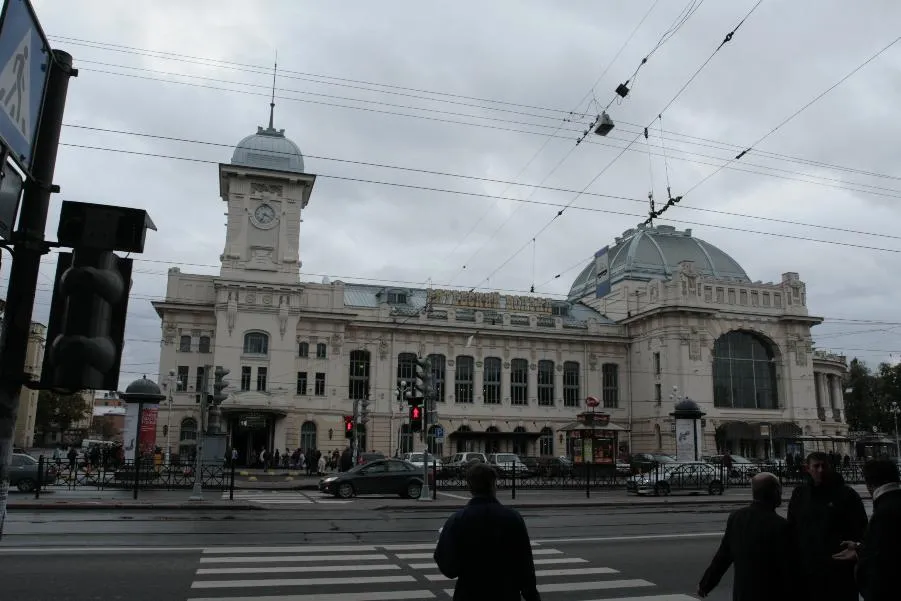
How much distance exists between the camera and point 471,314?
63.8 meters

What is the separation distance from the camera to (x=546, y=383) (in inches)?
2554

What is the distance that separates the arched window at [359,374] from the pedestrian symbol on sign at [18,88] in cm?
5593

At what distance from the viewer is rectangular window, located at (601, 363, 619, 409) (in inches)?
2623

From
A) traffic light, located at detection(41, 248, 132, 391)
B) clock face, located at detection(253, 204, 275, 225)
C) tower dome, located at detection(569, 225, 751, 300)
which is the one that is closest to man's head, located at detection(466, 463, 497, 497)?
traffic light, located at detection(41, 248, 132, 391)

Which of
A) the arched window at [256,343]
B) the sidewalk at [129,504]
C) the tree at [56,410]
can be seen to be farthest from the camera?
the tree at [56,410]

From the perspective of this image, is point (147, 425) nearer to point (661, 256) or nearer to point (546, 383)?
point (546, 383)

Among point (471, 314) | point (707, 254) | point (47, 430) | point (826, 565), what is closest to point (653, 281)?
point (707, 254)

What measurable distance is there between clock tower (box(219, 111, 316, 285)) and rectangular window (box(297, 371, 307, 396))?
7109mm

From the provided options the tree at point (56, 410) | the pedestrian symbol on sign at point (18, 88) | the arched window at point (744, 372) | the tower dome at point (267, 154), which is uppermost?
the tower dome at point (267, 154)

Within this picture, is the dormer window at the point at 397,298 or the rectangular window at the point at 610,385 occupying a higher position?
the dormer window at the point at 397,298

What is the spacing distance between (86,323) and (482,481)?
8.69ft

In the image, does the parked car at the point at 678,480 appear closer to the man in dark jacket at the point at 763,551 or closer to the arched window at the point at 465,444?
the man in dark jacket at the point at 763,551

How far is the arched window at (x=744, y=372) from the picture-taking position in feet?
209

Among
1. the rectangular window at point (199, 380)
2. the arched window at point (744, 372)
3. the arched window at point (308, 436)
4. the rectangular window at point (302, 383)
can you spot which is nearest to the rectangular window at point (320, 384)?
the rectangular window at point (302, 383)
